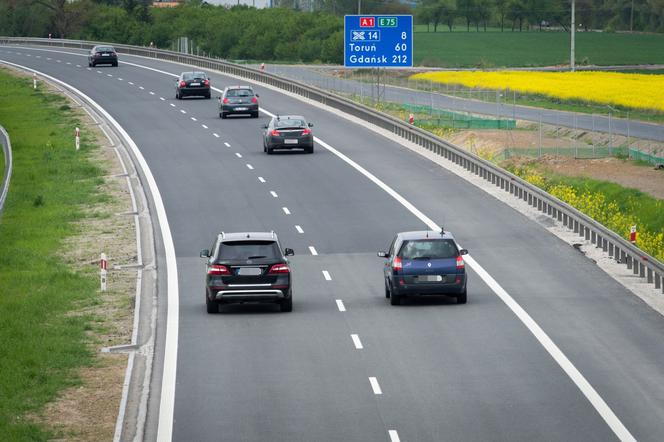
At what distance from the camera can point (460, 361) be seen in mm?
25125

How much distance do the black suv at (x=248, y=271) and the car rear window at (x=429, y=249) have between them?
2536 millimetres

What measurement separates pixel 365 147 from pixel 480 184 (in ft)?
38.7

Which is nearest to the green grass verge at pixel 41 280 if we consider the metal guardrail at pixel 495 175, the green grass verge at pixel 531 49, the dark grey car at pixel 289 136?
the dark grey car at pixel 289 136

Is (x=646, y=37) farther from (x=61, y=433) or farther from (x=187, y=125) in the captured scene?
(x=61, y=433)

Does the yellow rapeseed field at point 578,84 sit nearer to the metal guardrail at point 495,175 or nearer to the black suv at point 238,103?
the metal guardrail at point 495,175

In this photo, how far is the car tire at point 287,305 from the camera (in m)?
29.8

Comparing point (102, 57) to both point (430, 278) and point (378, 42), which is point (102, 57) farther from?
point (430, 278)

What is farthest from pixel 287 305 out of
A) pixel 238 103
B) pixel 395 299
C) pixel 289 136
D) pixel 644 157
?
pixel 238 103

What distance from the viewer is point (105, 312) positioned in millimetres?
30219

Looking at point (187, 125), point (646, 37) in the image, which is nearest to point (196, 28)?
point (646, 37)

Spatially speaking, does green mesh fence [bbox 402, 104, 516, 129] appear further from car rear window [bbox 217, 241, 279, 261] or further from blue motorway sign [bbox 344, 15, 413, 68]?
car rear window [bbox 217, 241, 279, 261]

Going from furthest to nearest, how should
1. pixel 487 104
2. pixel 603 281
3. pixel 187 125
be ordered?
1. pixel 487 104
2. pixel 187 125
3. pixel 603 281

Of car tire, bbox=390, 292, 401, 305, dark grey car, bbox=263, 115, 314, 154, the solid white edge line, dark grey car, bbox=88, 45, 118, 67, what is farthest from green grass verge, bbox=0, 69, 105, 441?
dark grey car, bbox=88, 45, 118, 67

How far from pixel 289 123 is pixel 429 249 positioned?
29319 mm
